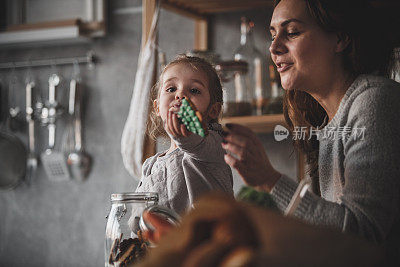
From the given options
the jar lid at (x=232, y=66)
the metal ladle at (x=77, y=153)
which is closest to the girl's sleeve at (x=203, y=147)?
the jar lid at (x=232, y=66)

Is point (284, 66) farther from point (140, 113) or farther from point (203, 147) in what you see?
point (140, 113)

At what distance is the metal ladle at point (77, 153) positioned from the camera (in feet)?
8.39

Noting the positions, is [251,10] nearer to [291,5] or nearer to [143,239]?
[291,5]

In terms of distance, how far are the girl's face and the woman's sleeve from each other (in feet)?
1.29

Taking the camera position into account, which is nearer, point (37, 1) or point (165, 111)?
point (165, 111)

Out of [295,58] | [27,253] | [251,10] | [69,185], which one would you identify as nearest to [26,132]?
[69,185]

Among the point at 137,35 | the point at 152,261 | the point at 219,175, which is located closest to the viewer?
the point at 152,261

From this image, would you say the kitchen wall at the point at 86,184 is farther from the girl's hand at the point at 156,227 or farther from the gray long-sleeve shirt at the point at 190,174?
the girl's hand at the point at 156,227

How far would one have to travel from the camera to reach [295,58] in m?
0.94

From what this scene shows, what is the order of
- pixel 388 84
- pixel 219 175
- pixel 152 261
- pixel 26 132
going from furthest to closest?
pixel 26 132 → pixel 219 175 → pixel 388 84 → pixel 152 261

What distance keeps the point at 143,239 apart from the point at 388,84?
0.48m

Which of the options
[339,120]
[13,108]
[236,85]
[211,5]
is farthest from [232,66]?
[13,108]

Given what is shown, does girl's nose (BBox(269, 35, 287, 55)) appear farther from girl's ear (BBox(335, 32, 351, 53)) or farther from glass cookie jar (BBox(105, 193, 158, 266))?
glass cookie jar (BBox(105, 193, 158, 266))

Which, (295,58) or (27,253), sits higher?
(295,58)
